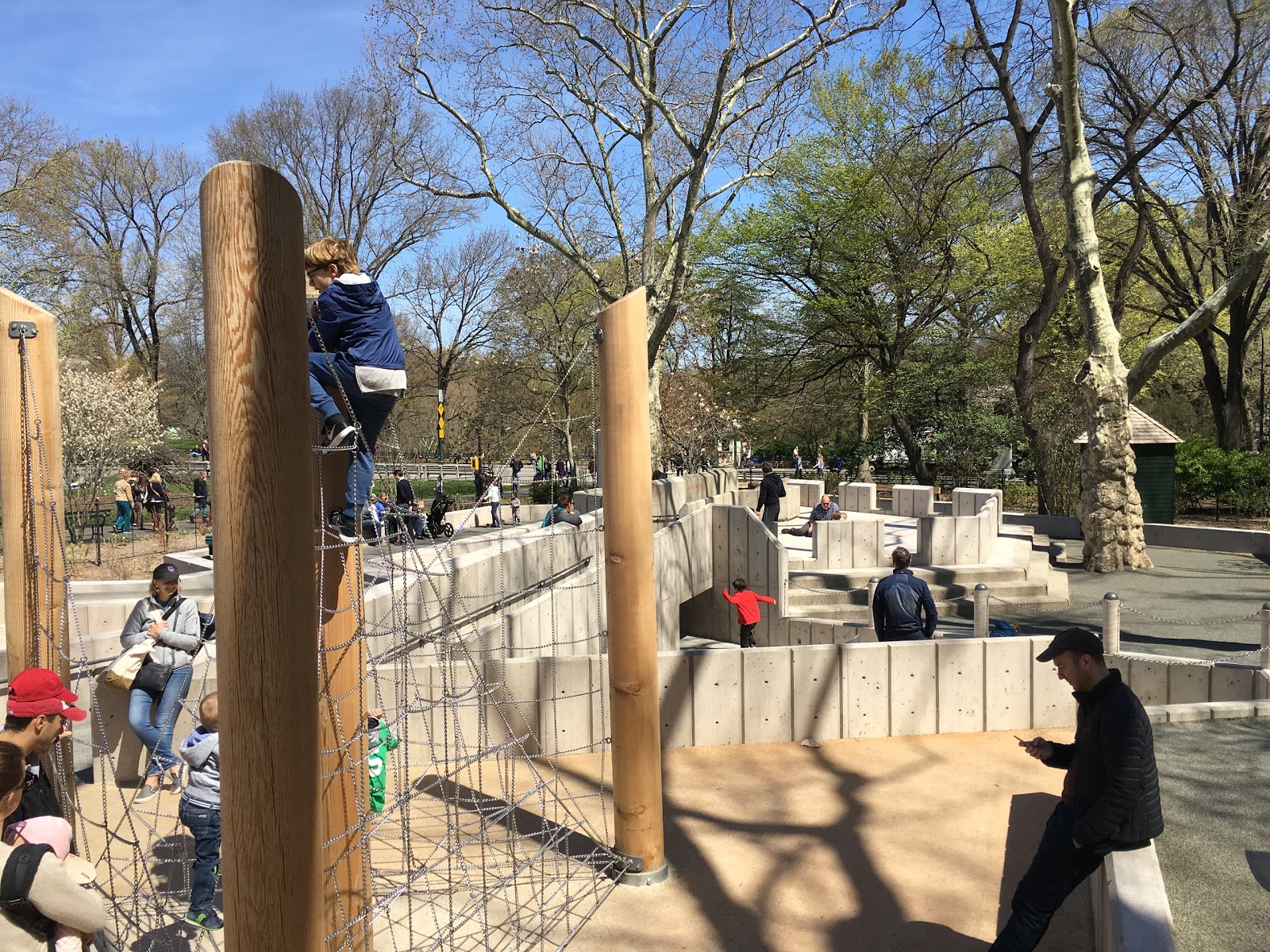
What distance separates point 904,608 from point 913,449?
26658 millimetres

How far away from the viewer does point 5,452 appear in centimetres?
450

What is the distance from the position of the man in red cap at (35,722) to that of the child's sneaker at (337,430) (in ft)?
4.41

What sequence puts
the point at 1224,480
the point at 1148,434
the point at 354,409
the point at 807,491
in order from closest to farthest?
1. the point at 354,409
2. the point at 1148,434
3. the point at 1224,480
4. the point at 807,491

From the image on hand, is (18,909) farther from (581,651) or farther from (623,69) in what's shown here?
(623,69)

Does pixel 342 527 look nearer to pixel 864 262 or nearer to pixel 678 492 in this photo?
pixel 678 492

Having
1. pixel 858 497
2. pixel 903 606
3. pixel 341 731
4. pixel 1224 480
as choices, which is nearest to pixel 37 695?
pixel 341 731

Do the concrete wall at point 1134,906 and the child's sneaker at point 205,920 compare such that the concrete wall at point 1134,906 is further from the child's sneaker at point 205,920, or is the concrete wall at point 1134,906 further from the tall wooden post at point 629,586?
the child's sneaker at point 205,920

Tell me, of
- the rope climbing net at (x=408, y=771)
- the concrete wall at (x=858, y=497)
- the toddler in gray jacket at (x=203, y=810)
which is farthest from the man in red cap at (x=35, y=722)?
the concrete wall at (x=858, y=497)

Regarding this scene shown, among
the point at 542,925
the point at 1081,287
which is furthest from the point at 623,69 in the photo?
the point at 542,925

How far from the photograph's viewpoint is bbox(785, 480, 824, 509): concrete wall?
83.5 feet

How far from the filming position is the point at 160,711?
21.4 feet

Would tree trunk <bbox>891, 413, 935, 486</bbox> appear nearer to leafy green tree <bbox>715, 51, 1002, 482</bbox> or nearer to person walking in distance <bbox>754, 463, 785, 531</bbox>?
leafy green tree <bbox>715, 51, 1002, 482</bbox>

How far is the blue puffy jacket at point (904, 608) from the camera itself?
8.32 meters

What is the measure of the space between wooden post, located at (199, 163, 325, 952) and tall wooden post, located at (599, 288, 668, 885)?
3.12m
